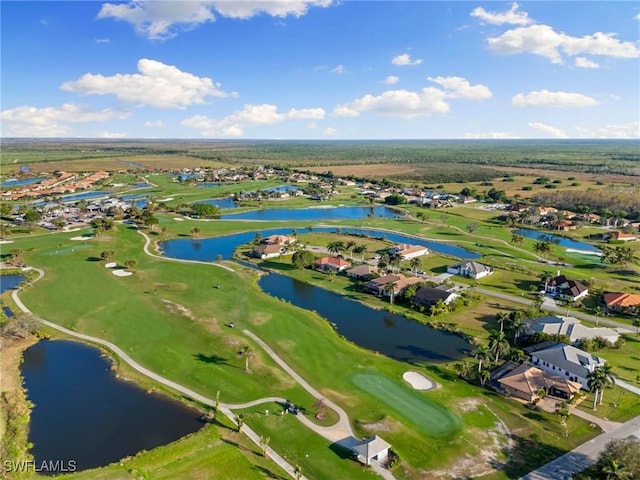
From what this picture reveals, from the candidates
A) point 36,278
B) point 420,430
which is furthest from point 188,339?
point 36,278

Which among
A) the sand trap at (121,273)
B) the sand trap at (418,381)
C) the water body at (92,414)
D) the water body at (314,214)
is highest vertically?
the water body at (314,214)

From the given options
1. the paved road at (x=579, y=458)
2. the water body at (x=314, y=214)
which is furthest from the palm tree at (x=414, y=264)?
the water body at (x=314, y=214)

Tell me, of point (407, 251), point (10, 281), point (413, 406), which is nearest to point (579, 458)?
point (413, 406)

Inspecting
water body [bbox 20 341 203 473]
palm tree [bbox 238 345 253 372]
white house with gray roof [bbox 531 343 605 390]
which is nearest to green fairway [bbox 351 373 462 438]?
palm tree [bbox 238 345 253 372]

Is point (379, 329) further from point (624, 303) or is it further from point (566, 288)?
point (624, 303)

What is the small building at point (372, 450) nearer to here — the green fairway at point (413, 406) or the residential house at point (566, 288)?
the green fairway at point (413, 406)

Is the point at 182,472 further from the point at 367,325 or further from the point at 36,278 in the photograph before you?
the point at 36,278
